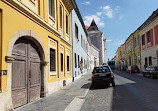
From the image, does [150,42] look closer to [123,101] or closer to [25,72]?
[123,101]

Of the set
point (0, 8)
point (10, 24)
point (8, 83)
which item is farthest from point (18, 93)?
point (0, 8)

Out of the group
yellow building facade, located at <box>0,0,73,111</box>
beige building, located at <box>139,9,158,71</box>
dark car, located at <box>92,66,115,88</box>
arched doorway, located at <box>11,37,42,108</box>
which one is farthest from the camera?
beige building, located at <box>139,9,158,71</box>

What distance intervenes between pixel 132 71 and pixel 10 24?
28.2 metres

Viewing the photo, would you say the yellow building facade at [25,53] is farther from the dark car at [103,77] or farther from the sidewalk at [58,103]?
the dark car at [103,77]

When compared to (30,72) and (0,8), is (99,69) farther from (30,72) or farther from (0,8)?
(0,8)

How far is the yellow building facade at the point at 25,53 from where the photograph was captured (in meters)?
5.82

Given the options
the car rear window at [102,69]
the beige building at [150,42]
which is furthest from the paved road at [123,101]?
the beige building at [150,42]

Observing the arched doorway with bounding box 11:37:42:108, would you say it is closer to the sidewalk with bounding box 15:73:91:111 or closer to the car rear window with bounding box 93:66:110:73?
the sidewalk with bounding box 15:73:91:111

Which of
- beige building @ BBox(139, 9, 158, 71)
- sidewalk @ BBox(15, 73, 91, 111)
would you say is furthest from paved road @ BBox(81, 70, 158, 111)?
beige building @ BBox(139, 9, 158, 71)

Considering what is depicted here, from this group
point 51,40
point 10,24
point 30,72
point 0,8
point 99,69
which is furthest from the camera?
point 99,69

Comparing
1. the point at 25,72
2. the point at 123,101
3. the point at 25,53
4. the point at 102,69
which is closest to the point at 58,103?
the point at 25,72

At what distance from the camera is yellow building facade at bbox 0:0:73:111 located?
5.82m

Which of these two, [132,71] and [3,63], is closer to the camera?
[3,63]

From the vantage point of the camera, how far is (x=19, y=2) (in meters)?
6.79
